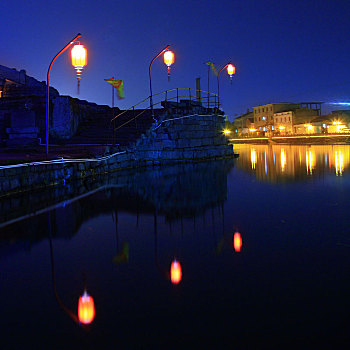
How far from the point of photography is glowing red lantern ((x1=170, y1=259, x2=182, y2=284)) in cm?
350

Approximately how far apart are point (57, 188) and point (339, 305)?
9.18 meters

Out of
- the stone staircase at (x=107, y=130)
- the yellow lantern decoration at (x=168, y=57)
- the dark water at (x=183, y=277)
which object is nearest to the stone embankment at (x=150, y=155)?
the stone staircase at (x=107, y=130)

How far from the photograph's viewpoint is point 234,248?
176 inches

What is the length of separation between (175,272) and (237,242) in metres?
1.33

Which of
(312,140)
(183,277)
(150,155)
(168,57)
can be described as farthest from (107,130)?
(312,140)

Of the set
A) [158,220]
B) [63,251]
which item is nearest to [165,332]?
[63,251]

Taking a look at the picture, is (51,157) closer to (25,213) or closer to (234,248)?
(25,213)

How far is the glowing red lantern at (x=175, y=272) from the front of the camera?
11.5 feet

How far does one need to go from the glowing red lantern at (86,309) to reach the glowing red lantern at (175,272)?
82 cm

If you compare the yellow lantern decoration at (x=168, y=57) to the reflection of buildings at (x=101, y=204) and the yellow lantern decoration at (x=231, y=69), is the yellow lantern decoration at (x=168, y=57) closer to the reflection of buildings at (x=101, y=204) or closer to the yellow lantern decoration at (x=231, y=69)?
the yellow lantern decoration at (x=231, y=69)

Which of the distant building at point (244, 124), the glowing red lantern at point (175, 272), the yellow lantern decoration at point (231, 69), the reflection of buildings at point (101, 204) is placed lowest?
the glowing red lantern at point (175, 272)

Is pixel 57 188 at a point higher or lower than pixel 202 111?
lower

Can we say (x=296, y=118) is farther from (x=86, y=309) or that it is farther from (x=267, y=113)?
(x=86, y=309)

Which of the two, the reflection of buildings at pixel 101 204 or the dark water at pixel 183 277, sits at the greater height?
the reflection of buildings at pixel 101 204
